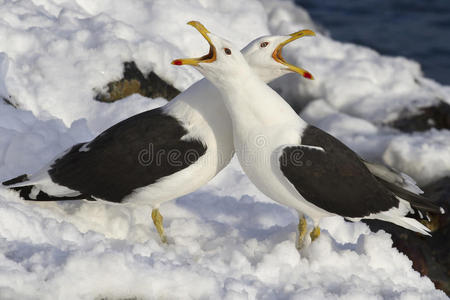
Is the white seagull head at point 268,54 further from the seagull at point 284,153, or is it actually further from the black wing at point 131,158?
the black wing at point 131,158

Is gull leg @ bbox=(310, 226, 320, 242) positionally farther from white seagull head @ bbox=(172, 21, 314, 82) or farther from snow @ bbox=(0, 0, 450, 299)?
white seagull head @ bbox=(172, 21, 314, 82)

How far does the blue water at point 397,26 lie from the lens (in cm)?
1140

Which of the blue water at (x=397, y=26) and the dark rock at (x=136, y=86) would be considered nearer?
the dark rock at (x=136, y=86)

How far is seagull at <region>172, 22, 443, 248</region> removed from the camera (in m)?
3.61

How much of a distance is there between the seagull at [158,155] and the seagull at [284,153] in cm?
14

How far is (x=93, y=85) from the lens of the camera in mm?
5906

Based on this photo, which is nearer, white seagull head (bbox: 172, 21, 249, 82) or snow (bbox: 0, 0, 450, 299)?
snow (bbox: 0, 0, 450, 299)

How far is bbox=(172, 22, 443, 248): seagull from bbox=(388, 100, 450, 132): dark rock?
3605 mm

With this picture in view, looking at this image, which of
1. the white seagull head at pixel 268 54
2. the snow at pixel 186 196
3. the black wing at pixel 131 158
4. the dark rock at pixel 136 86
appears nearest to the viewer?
the snow at pixel 186 196

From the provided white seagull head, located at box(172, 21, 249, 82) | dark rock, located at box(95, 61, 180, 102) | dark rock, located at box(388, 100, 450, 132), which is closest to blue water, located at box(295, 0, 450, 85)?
dark rock, located at box(388, 100, 450, 132)

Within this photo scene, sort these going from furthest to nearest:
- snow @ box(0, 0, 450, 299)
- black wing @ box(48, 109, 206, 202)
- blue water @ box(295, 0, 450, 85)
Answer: blue water @ box(295, 0, 450, 85)
black wing @ box(48, 109, 206, 202)
snow @ box(0, 0, 450, 299)

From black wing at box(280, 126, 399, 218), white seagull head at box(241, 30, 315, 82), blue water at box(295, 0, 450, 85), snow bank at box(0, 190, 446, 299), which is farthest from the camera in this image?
blue water at box(295, 0, 450, 85)

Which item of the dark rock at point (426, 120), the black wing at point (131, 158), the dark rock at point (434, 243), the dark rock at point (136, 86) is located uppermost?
the black wing at point (131, 158)

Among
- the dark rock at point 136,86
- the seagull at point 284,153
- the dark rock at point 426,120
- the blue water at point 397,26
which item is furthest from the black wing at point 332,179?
the blue water at point 397,26
